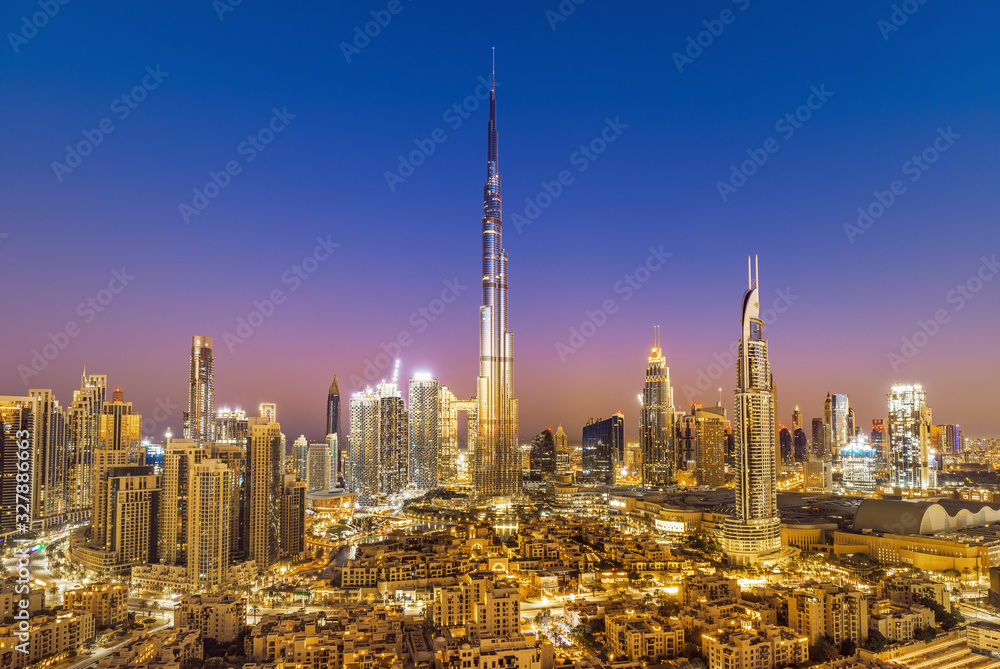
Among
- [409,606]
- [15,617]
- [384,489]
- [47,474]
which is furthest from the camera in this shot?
[384,489]

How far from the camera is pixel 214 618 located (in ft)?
41.8

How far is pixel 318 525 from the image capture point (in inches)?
1077

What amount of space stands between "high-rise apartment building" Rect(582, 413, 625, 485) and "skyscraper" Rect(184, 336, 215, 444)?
24.6 metres

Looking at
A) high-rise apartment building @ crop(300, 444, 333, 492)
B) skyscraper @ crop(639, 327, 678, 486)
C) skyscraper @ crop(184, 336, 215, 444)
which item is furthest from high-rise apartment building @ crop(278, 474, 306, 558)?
skyscraper @ crop(639, 327, 678, 486)

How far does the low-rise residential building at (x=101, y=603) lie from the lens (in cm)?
1367

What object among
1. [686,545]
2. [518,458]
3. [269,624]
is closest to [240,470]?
[269,624]

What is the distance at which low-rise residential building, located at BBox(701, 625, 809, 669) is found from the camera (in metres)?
10.9

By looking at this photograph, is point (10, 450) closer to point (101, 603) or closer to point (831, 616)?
point (101, 603)

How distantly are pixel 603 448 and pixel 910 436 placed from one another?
20496 mm

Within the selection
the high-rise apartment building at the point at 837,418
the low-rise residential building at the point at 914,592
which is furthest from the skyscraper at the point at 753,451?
the high-rise apartment building at the point at 837,418

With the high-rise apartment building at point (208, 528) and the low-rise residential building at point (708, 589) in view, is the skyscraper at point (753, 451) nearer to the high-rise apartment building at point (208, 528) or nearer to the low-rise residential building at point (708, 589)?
the low-rise residential building at point (708, 589)

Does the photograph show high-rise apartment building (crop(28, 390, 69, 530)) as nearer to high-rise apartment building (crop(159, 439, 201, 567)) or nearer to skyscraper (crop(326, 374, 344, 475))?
high-rise apartment building (crop(159, 439, 201, 567))

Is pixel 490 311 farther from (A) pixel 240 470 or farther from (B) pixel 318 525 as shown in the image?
(A) pixel 240 470

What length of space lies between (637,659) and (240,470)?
1195 centimetres
